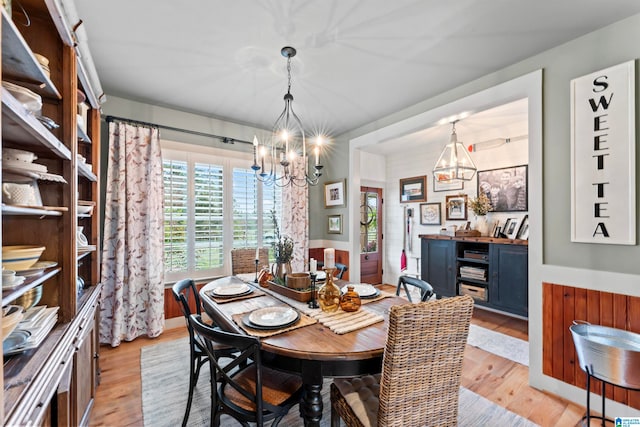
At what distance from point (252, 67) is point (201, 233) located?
6.84ft

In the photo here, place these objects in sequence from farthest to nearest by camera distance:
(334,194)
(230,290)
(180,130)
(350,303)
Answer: (334,194), (180,130), (230,290), (350,303)

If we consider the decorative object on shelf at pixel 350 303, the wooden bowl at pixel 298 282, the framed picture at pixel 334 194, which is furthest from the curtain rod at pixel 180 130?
the decorative object on shelf at pixel 350 303

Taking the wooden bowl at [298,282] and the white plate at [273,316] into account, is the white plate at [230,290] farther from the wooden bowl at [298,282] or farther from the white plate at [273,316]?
the white plate at [273,316]

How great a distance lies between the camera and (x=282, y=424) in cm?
185

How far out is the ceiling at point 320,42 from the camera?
1.79m

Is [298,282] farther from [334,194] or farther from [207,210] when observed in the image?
[334,194]

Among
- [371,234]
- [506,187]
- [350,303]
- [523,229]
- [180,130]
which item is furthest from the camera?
[371,234]

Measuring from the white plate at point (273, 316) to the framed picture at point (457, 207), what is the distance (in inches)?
139

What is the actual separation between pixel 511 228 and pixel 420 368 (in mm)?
3249

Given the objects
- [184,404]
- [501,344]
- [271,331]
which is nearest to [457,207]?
[501,344]

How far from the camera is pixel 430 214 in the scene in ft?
15.7

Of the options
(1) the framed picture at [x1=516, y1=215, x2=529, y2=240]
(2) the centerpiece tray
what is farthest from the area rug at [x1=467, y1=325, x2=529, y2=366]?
(2) the centerpiece tray

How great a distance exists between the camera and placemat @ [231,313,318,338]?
1474mm

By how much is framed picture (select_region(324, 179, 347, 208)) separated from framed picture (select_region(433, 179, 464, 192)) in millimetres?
1621
